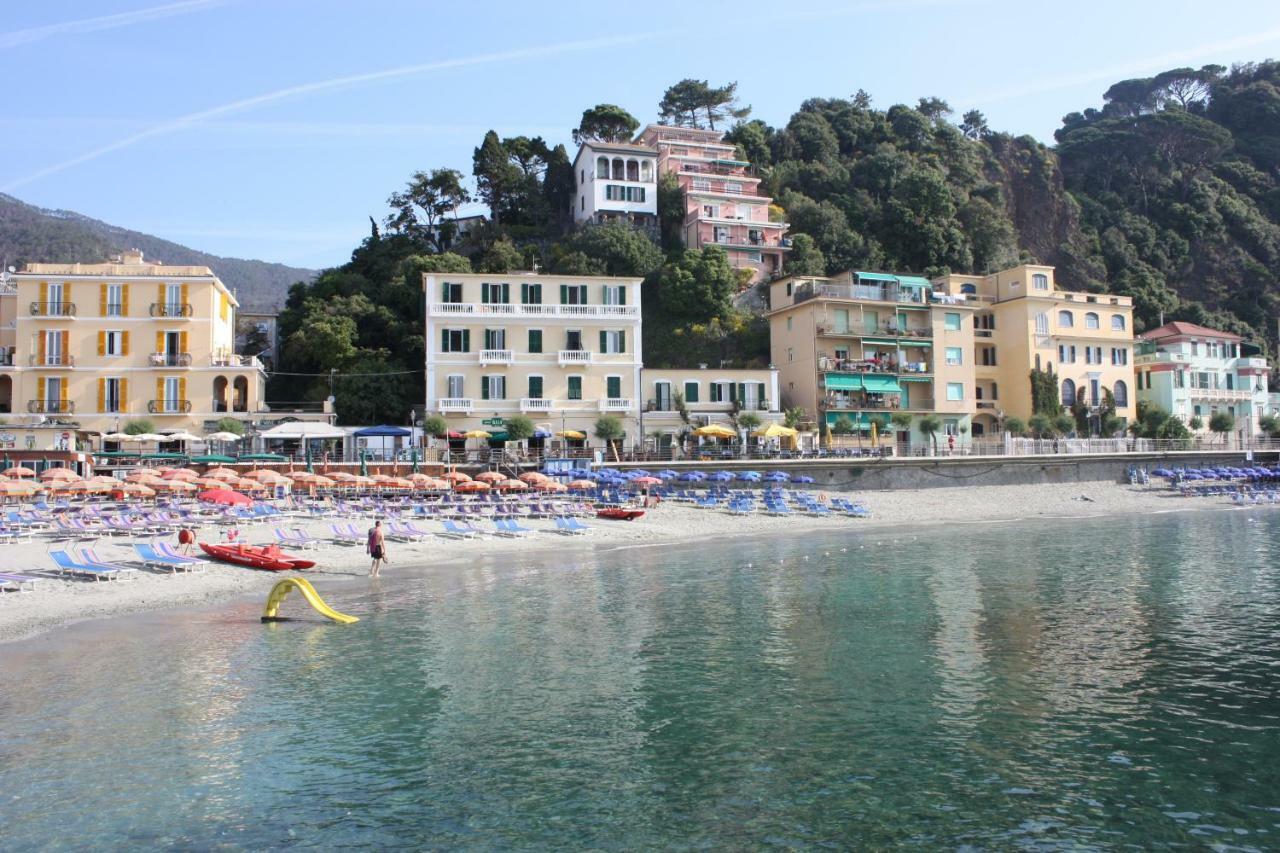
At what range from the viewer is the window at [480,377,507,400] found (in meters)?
52.3

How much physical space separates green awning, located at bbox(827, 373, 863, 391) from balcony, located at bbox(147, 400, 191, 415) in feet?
118

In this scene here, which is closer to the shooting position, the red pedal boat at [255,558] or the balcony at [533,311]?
the red pedal boat at [255,558]

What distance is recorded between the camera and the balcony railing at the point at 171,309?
5203 cm

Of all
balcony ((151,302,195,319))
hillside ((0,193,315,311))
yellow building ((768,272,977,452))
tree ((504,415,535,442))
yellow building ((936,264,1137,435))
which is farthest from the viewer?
hillside ((0,193,315,311))

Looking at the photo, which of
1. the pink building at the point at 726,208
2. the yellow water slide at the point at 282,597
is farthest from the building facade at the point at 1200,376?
the yellow water slide at the point at 282,597

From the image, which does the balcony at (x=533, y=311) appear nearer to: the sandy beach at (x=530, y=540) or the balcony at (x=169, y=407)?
the balcony at (x=169, y=407)

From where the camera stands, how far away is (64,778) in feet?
37.1

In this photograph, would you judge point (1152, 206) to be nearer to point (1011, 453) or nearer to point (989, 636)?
point (1011, 453)

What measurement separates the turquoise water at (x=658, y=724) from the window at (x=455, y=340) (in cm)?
3052

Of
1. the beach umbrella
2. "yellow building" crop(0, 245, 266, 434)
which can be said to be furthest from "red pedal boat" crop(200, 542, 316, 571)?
"yellow building" crop(0, 245, 266, 434)

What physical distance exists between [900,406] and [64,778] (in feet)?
178

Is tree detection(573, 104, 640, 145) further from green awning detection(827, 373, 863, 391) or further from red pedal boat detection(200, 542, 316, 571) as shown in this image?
red pedal boat detection(200, 542, 316, 571)

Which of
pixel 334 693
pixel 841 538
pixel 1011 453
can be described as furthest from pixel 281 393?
pixel 334 693

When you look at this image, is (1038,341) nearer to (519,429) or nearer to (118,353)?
(519,429)
